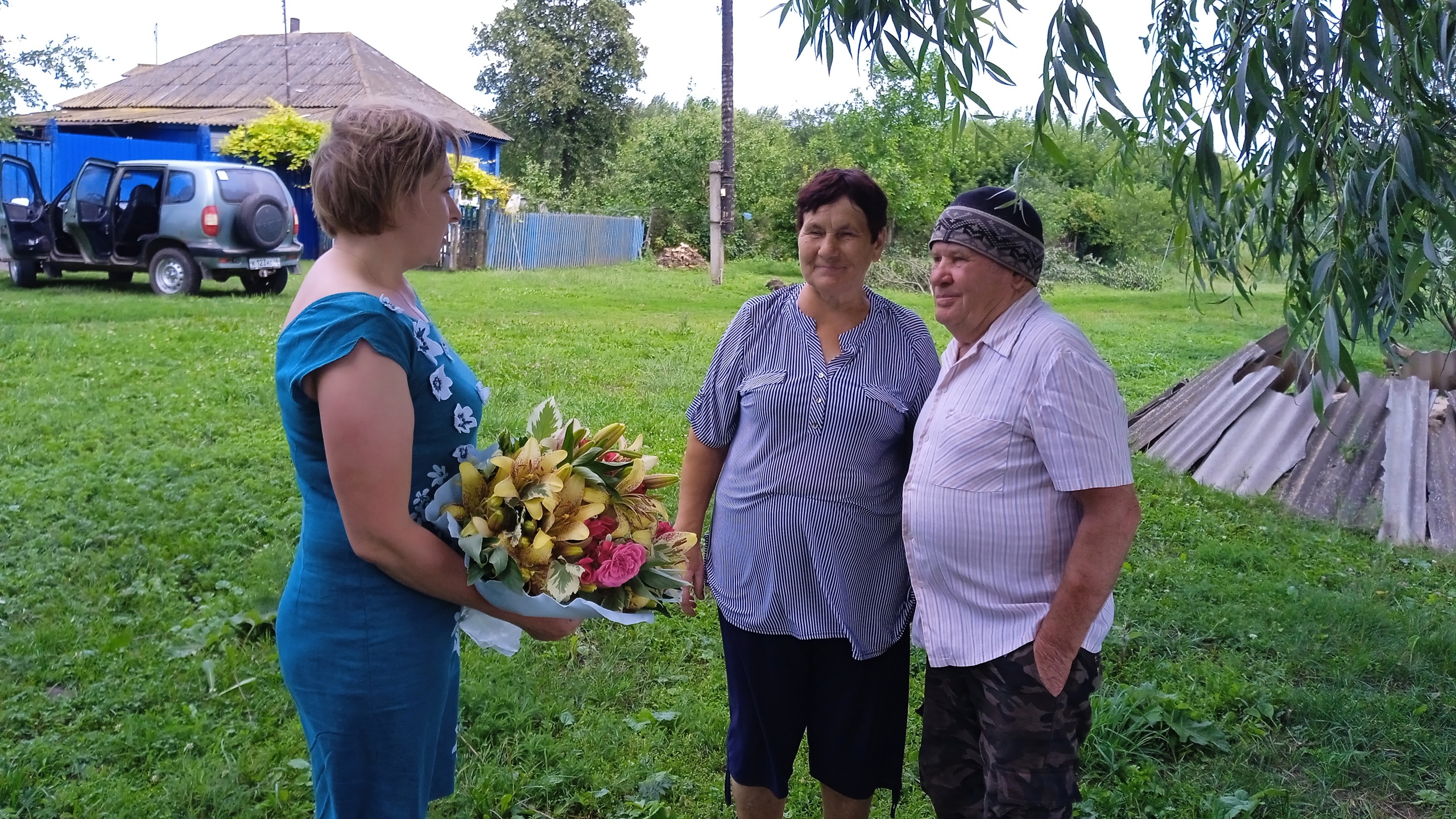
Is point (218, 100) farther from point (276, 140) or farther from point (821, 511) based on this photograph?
point (821, 511)

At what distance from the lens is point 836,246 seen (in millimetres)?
2643

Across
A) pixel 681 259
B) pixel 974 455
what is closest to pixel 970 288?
pixel 974 455

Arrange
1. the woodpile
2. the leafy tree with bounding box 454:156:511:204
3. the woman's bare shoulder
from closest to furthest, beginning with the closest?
the woman's bare shoulder, the leafy tree with bounding box 454:156:511:204, the woodpile

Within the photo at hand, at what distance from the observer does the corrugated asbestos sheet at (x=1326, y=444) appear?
19.2 feet

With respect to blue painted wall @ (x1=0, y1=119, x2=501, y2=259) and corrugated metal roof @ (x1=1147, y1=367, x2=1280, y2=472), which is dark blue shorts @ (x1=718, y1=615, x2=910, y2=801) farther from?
blue painted wall @ (x1=0, y1=119, x2=501, y2=259)

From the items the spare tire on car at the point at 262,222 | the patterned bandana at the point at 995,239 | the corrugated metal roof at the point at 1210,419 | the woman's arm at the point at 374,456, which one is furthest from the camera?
the spare tire on car at the point at 262,222

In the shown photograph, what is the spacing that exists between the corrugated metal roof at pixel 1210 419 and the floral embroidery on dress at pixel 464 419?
5919 millimetres

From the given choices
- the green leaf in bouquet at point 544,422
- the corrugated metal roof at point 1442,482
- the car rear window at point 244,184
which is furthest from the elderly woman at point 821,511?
the car rear window at point 244,184

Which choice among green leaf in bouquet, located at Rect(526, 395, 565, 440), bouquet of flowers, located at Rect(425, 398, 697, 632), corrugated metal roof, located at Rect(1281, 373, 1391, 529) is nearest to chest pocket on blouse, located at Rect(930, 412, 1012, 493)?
bouquet of flowers, located at Rect(425, 398, 697, 632)

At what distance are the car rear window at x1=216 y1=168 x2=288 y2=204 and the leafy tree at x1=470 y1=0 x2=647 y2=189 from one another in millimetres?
22259

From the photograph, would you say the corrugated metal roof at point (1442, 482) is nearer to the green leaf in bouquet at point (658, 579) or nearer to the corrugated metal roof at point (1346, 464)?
the corrugated metal roof at point (1346, 464)

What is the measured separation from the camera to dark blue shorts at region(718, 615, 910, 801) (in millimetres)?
2621

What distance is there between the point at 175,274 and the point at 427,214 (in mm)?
12565

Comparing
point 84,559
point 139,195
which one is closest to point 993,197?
point 84,559
